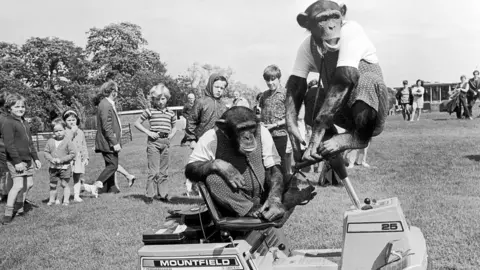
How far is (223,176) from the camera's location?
3.26 meters

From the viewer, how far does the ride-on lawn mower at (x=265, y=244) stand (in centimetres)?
294

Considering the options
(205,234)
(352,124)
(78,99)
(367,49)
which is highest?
(367,49)

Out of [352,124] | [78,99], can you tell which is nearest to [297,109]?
[352,124]

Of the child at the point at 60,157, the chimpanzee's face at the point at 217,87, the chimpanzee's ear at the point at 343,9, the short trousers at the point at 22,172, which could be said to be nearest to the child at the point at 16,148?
the short trousers at the point at 22,172

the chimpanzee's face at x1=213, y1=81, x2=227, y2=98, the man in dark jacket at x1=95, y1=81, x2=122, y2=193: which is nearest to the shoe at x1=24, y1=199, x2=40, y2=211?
the man in dark jacket at x1=95, y1=81, x2=122, y2=193

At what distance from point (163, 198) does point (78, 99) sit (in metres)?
47.3

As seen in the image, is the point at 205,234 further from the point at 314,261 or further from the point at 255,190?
the point at 314,261

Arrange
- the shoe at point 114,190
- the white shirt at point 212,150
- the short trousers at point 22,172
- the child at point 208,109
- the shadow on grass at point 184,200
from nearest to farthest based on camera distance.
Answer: the white shirt at point 212,150 < the child at point 208,109 < the short trousers at point 22,172 < the shadow on grass at point 184,200 < the shoe at point 114,190

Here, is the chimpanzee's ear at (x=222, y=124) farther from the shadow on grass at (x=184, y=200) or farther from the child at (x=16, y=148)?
the child at (x=16, y=148)

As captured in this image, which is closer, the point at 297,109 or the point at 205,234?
the point at 297,109

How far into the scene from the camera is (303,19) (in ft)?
8.79

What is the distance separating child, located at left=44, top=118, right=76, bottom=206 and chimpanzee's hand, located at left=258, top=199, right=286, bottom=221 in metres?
5.00

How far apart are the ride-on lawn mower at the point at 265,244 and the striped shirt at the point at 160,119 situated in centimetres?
368

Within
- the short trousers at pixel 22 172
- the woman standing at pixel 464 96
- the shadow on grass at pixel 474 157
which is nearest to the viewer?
the short trousers at pixel 22 172
